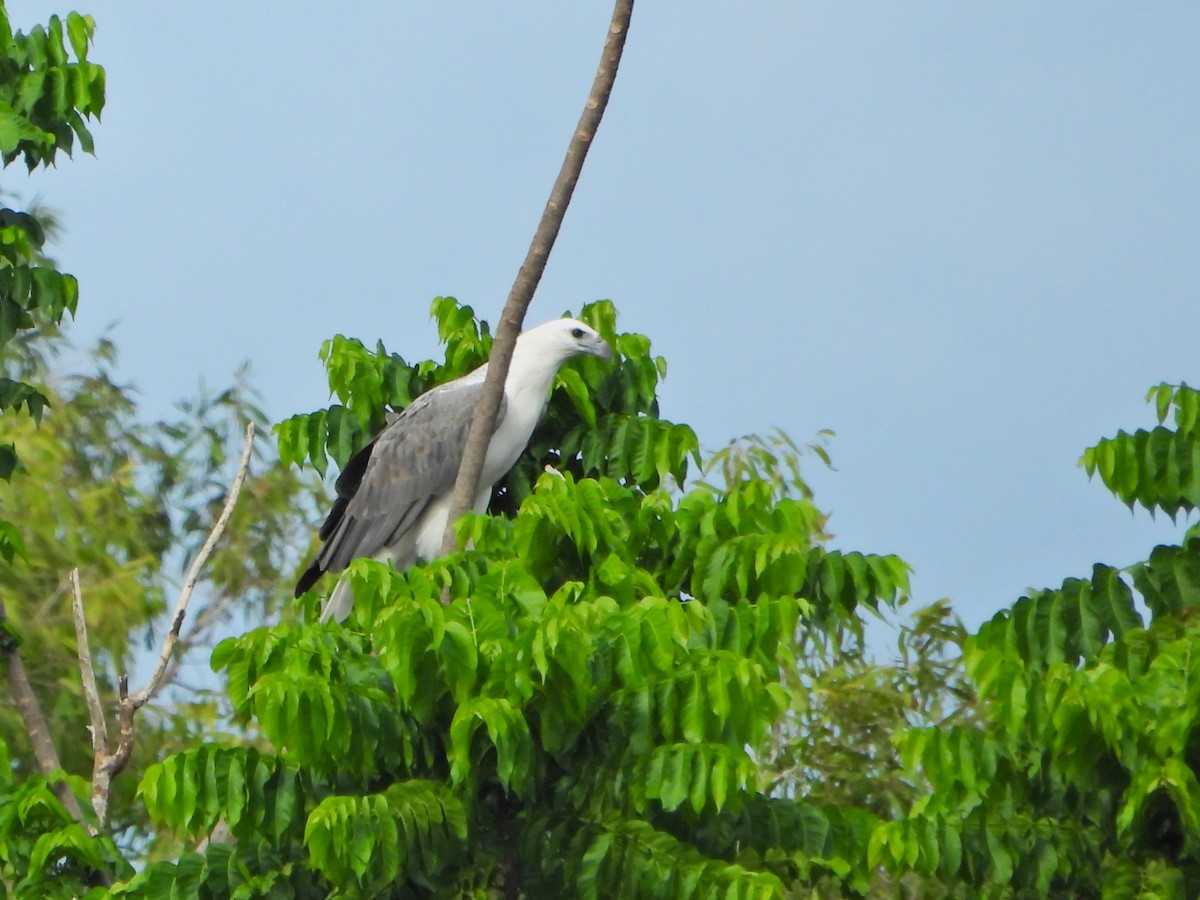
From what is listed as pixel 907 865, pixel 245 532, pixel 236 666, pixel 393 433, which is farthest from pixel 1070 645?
pixel 245 532

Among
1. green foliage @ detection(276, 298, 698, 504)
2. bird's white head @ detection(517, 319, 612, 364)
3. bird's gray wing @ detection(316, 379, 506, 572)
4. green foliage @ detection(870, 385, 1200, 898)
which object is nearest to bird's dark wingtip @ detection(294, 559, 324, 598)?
bird's gray wing @ detection(316, 379, 506, 572)

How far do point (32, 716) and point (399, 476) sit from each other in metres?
2.14

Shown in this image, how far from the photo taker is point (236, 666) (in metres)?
5.75

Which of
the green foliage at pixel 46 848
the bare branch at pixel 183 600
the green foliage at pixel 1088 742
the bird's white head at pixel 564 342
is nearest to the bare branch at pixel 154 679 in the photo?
the bare branch at pixel 183 600

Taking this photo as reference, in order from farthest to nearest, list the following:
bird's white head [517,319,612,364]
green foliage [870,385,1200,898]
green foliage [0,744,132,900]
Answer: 1. bird's white head [517,319,612,364]
2. green foliage [0,744,132,900]
3. green foliage [870,385,1200,898]

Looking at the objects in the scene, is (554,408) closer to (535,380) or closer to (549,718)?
(535,380)

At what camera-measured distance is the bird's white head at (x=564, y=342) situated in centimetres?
838

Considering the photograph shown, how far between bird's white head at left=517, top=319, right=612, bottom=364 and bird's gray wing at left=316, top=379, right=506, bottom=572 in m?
0.34

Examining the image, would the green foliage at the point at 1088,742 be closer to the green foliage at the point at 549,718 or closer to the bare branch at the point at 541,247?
the green foliage at the point at 549,718

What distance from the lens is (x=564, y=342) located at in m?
8.59

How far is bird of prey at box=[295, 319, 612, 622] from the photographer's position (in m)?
8.55

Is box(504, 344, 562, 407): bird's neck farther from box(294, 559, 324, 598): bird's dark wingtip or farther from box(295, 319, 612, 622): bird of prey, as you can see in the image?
box(294, 559, 324, 598): bird's dark wingtip

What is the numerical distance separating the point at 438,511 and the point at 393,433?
74 centimetres

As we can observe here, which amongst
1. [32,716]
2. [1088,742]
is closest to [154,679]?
[32,716]
